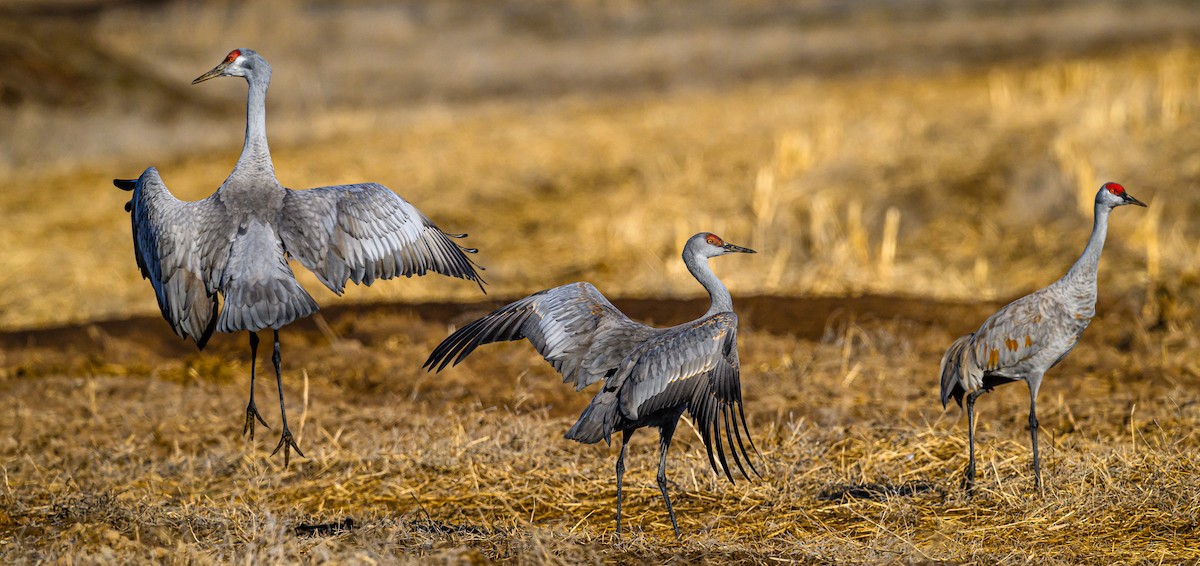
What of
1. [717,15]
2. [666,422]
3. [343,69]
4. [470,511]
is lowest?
[470,511]

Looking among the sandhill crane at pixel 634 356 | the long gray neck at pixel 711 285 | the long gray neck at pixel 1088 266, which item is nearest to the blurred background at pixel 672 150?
the long gray neck at pixel 1088 266

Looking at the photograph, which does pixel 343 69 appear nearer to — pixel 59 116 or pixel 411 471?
pixel 59 116

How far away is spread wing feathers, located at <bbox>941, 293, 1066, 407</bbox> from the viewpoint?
6297 mm

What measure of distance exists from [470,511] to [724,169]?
976cm

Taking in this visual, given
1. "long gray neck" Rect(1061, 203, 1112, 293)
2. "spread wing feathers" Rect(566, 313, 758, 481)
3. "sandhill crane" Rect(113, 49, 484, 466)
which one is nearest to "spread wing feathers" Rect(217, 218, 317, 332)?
"sandhill crane" Rect(113, 49, 484, 466)

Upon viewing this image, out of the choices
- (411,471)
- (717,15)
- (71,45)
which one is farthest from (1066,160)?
(717,15)

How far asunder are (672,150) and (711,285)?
428 inches

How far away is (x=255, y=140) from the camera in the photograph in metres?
6.38

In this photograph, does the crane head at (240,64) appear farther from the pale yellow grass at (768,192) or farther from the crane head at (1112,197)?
the pale yellow grass at (768,192)

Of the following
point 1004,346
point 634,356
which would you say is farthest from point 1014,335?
point 634,356

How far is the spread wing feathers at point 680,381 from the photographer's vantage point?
17.9 ft

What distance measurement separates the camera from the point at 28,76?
21672mm

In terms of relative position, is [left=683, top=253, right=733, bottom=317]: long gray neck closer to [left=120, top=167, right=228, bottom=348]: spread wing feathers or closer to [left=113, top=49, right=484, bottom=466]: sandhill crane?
[left=113, top=49, right=484, bottom=466]: sandhill crane

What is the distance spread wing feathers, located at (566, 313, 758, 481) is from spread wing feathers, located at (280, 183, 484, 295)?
3.38 ft
